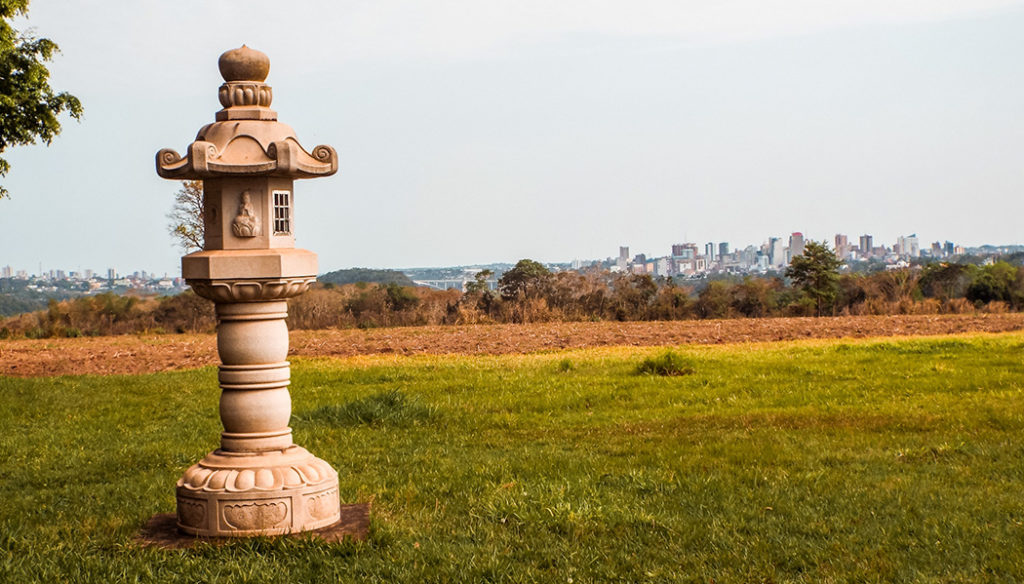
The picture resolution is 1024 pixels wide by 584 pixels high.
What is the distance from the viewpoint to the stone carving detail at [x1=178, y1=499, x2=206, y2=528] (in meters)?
6.32

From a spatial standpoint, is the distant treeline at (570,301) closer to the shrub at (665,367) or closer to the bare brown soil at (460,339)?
the bare brown soil at (460,339)

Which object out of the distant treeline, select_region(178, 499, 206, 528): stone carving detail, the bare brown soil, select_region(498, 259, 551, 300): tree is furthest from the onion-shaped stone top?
select_region(498, 259, 551, 300): tree

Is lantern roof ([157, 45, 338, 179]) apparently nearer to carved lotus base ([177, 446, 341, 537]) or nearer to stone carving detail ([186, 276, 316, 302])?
stone carving detail ([186, 276, 316, 302])

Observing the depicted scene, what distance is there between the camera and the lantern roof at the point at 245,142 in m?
6.30

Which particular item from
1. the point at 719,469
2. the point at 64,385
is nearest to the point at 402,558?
the point at 719,469

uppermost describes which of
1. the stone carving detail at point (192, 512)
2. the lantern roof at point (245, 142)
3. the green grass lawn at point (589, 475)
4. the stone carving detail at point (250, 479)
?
the lantern roof at point (245, 142)

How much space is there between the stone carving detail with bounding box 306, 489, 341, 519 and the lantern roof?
6.70 ft

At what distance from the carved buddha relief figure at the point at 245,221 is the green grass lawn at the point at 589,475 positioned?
75.1 inches

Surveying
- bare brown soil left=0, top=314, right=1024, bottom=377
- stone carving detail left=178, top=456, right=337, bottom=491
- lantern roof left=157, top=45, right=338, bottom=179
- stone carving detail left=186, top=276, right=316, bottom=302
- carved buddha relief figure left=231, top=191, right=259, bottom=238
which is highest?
lantern roof left=157, top=45, right=338, bottom=179

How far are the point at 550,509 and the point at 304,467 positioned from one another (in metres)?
1.67

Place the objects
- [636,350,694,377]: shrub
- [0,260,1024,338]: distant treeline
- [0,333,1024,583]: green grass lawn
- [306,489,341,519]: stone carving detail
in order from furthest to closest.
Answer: [0,260,1024,338]: distant treeline, [636,350,694,377]: shrub, [306,489,341,519]: stone carving detail, [0,333,1024,583]: green grass lawn

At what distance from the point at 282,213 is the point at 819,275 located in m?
36.7

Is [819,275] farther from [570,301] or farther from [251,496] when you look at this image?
[251,496]

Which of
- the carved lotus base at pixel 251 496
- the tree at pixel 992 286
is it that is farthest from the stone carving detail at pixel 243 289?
the tree at pixel 992 286
